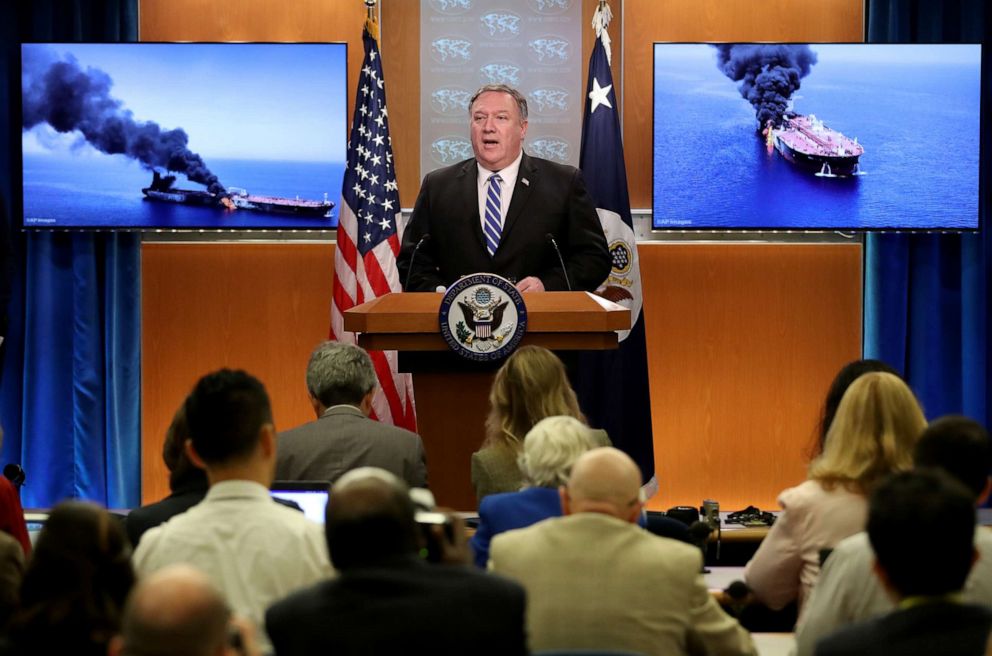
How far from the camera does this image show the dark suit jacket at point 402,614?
2.17 metres

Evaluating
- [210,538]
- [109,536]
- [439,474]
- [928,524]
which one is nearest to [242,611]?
[210,538]

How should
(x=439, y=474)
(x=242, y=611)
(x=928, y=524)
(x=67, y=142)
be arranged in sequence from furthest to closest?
(x=67, y=142)
(x=439, y=474)
(x=242, y=611)
(x=928, y=524)

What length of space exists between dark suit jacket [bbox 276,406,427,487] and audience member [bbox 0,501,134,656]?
1786 millimetres

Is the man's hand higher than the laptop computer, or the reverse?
the man's hand

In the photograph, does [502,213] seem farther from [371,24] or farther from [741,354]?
[741,354]

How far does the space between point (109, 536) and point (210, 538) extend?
36 cm

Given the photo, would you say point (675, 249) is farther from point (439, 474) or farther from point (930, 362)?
point (439, 474)

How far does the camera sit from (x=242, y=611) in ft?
8.75

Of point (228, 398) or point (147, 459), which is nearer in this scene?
point (228, 398)

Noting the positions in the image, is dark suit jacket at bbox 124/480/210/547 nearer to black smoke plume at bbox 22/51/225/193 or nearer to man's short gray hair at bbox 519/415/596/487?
man's short gray hair at bbox 519/415/596/487

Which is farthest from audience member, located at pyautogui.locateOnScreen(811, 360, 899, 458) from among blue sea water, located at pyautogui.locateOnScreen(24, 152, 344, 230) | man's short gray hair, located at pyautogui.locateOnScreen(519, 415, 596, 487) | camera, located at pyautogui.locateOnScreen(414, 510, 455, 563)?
blue sea water, located at pyautogui.locateOnScreen(24, 152, 344, 230)

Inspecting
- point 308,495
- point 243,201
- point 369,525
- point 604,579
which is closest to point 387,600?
point 369,525

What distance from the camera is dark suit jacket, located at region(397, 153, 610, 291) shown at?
19.4 feet

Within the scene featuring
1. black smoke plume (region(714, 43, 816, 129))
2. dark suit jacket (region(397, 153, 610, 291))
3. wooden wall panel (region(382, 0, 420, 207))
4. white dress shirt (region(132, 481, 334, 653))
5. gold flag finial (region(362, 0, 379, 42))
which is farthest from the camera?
wooden wall panel (region(382, 0, 420, 207))
